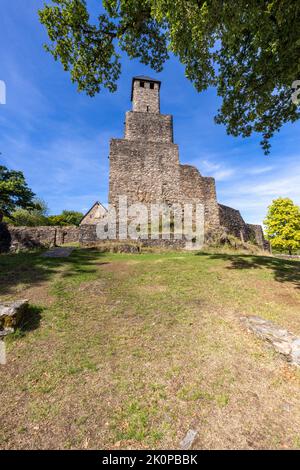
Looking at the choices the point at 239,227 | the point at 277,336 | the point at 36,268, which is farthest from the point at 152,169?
the point at 277,336

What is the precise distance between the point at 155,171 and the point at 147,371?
63.8 feet

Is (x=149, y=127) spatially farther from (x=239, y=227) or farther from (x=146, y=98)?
(x=239, y=227)

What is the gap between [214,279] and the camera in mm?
7750

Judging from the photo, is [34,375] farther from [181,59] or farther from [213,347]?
[181,59]

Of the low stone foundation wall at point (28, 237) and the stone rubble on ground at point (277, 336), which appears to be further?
the low stone foundation wall at point (28, 237)

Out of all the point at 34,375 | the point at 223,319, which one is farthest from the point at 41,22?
the point at 223,319

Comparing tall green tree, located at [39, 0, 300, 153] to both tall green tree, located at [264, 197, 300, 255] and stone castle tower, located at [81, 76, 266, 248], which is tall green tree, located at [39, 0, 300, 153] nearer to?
stone castle tower, located at [81, 76, 266, 248]

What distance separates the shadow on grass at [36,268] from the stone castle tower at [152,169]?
389 inches

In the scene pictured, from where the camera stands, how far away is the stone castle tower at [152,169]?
66.1 feet

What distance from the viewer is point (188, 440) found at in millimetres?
2467

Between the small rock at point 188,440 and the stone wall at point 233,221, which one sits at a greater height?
the stone wall at point 233,221

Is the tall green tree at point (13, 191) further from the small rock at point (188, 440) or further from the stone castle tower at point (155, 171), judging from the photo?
the small rock at point (188, 440)

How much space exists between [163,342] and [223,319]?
1625 millimetres

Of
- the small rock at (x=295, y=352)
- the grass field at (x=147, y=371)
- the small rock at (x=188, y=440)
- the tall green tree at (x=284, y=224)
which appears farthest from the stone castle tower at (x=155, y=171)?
the small rock at (x=188, y=440)
